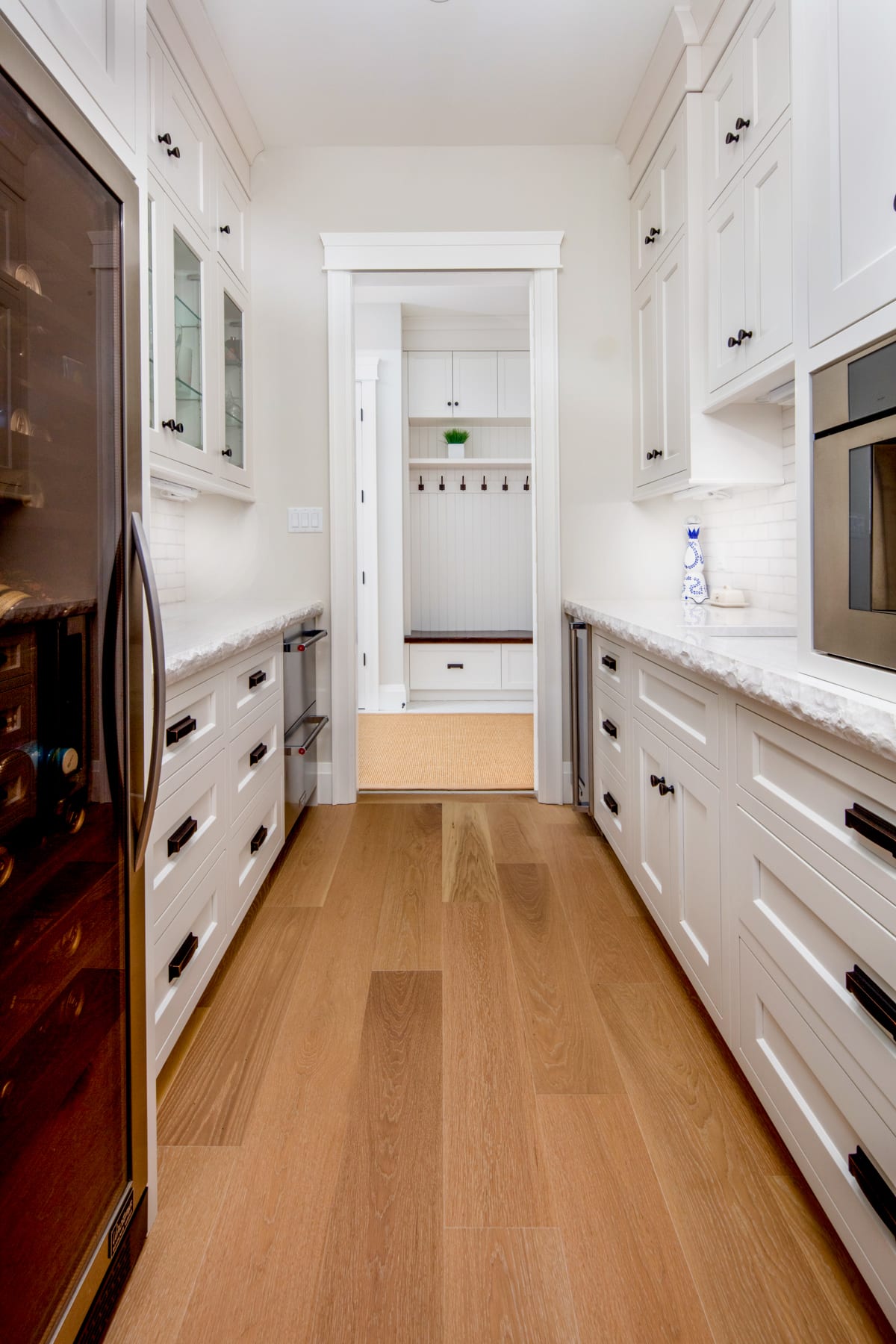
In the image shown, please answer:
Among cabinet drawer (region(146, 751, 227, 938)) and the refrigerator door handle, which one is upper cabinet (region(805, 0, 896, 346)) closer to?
the refrigerator door handle

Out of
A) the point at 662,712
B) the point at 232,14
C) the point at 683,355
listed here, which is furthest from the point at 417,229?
the point at 662,712

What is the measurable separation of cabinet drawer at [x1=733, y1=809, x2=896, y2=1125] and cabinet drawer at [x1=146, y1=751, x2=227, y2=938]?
37.7 inches

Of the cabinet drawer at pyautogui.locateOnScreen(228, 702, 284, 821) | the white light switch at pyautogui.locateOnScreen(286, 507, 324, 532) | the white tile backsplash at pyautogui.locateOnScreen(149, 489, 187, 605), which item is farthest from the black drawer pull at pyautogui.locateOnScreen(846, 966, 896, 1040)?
the white light switch at pyautogui.locateOnScreen(286, 507, 324, 532)

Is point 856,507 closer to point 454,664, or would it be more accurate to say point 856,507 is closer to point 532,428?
point 532,428

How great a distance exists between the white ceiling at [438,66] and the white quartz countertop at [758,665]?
6.09 feet

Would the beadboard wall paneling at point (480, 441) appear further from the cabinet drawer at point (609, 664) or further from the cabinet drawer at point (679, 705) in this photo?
the cabinet drawer at point (679, 705)

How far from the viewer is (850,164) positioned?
1056mm

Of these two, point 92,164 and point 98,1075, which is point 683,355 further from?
point 98,1075

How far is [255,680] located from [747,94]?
6.73 ft

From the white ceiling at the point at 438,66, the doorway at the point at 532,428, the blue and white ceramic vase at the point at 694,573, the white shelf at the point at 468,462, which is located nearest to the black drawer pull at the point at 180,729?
the doorway at the point at 532,428

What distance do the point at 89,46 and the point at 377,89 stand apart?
2.28m

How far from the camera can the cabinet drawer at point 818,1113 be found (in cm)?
89

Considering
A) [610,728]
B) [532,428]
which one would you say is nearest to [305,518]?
[532,428]

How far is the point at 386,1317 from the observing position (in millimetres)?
960
